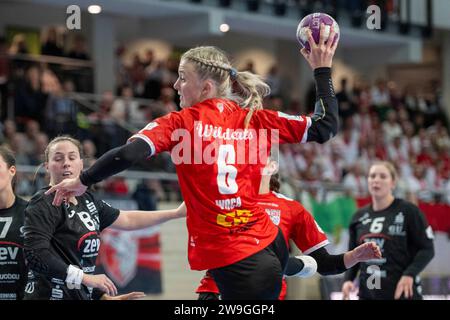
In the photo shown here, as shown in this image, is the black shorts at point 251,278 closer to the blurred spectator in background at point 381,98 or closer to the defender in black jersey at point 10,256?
the defender in black jersey at point 10,256

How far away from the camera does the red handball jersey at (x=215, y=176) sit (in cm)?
405

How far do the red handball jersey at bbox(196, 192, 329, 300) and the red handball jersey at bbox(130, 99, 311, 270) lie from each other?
115 centimetres

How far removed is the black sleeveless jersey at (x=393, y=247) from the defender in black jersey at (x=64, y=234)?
244 cm

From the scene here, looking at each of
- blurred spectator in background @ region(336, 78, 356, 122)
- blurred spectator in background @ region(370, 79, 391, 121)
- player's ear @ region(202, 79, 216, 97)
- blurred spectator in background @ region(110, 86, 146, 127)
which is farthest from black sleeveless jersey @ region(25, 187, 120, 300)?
blurred spectator in background @ region(370, 79, 391, 121)

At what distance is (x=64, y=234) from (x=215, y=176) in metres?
1.40

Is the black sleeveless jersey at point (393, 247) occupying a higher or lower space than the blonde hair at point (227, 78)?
lower

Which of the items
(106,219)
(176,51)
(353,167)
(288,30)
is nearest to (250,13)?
(288,30)

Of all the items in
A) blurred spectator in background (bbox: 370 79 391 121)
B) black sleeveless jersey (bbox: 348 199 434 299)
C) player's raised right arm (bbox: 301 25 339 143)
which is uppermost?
blurred spectator in background (bbox: 370 79 391 121)

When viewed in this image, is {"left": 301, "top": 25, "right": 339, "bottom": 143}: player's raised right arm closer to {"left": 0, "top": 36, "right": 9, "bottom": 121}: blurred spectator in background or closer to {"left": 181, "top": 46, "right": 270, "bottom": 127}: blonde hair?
{"left": 181, "top": 46, "right": 270, "bottom": 127}: blonde hair

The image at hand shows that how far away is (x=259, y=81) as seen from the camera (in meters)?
4.53

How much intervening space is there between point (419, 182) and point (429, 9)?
201 inches

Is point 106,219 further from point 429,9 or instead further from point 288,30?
point 429,9

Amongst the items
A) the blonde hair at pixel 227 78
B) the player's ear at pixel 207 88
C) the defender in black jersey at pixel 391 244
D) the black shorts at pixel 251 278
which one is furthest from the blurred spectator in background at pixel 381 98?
the black shorts at pixel 251 278

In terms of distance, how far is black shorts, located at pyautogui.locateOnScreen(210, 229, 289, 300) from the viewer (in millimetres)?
3986
